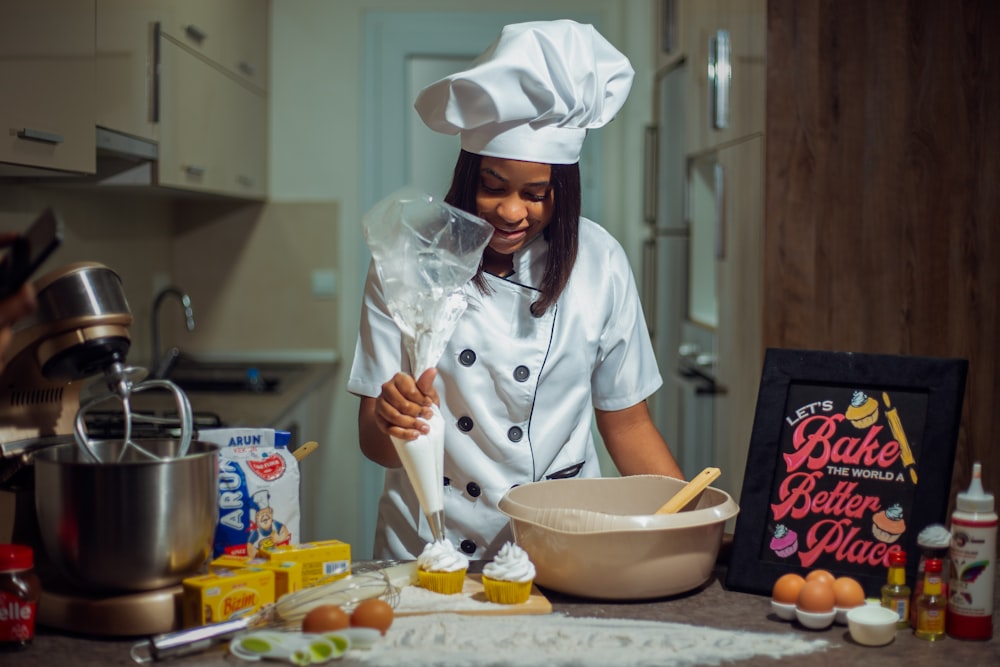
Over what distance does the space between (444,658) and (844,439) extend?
54 centimetres

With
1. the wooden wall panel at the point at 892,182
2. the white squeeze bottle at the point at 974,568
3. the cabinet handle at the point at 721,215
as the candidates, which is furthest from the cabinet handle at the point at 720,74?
the white squeeze bottle at the point at 974,568

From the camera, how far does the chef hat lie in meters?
1.42

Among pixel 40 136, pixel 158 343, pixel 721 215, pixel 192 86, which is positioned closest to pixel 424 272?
pixel 40 136

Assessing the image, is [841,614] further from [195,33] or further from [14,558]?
[195,33]

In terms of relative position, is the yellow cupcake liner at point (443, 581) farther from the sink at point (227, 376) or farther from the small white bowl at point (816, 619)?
the sink at point (227, 376)

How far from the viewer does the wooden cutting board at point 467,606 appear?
120cm

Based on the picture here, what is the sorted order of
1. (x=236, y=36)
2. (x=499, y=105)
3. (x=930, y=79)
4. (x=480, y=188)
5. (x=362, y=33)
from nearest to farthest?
(x=499, y=105), (x=480, y=188), (x=930, y=79), (x=236, y=36), (x=362, y=33)

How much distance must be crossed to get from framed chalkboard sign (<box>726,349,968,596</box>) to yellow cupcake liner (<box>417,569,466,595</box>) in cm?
32

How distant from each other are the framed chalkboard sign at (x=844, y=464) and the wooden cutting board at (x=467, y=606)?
24cm

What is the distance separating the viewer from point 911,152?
2.49 m

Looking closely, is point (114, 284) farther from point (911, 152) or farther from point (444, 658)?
point (911, 152)

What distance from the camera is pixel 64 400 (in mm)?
1349

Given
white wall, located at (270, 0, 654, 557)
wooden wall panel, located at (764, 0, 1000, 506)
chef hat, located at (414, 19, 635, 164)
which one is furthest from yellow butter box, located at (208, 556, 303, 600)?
white wall, located at (270, 0, 654, 557)

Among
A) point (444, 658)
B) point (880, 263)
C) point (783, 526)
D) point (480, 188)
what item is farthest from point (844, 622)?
point (880, 263)
